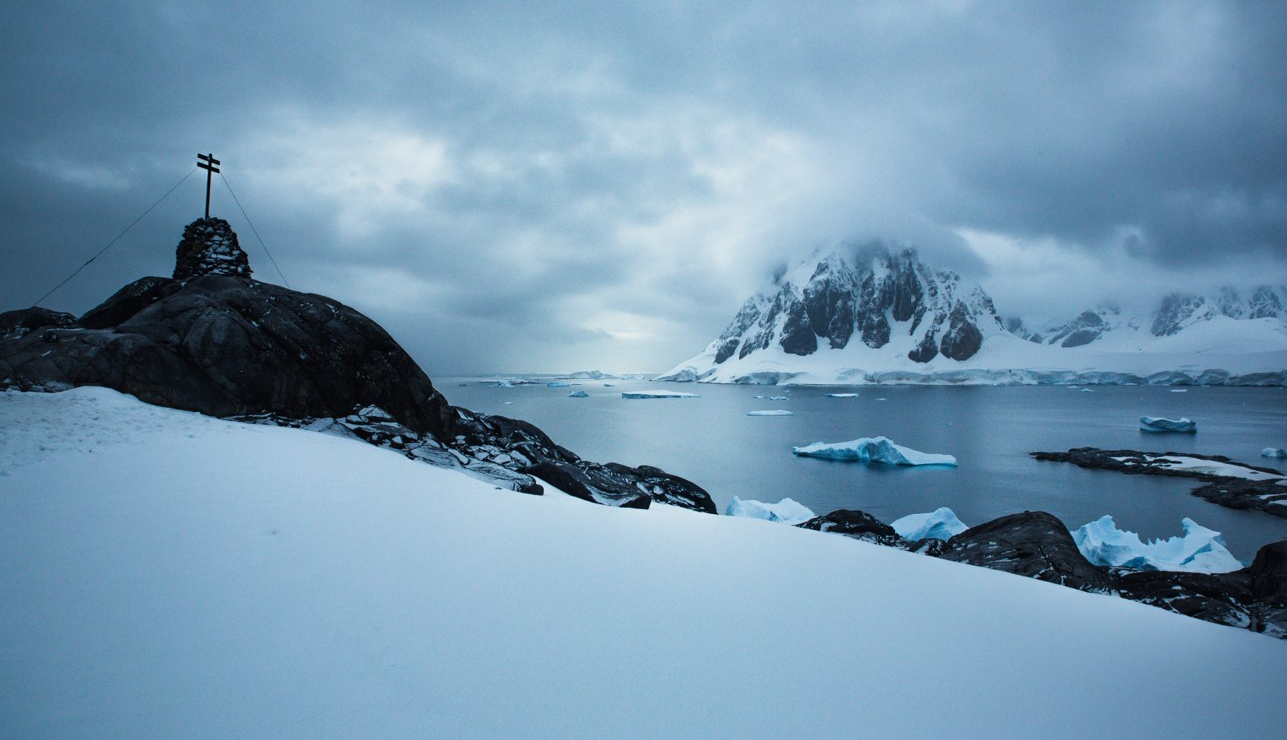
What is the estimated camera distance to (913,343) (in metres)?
138

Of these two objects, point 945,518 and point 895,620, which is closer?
point 895,620

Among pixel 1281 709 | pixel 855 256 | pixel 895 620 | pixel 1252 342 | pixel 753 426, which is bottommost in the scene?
pixel 753 426

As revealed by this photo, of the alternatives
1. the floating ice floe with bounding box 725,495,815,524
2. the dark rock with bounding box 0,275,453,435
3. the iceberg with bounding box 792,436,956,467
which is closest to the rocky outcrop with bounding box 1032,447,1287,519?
the iceberg with bounding box 792,436,956,467

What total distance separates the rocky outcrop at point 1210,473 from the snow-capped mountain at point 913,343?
298ft

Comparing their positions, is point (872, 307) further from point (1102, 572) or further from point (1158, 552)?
point (1102, 572)

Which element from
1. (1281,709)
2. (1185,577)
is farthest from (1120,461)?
(1281,709)

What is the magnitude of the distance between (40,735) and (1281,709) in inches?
176

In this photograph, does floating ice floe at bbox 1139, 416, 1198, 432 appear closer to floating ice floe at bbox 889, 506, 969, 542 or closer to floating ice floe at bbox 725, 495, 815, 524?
floating ice floe at bbox 889, 506, 969, 542

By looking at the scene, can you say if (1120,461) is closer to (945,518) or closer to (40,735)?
(945,518)

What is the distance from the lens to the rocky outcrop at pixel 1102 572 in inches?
184

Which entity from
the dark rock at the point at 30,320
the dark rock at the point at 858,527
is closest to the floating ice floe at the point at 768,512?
the dark rock at the point at 858,527

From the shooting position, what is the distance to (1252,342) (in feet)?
341

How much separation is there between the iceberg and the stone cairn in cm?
2516

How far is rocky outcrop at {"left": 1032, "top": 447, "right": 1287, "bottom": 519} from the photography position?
56.3 ft
